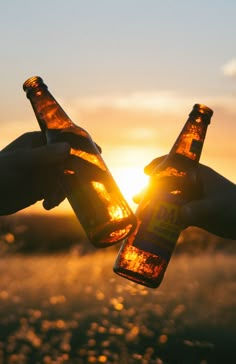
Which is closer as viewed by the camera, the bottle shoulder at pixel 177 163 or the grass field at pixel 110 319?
the bottle shoulder at pixel 177 163

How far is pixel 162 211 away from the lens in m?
3.26

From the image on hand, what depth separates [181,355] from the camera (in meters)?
20.6

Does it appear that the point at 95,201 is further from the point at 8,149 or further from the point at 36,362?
the point at 36,362

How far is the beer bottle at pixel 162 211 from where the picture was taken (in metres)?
3.21

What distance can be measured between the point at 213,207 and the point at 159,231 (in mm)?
369

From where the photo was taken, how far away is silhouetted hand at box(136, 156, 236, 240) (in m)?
2.93

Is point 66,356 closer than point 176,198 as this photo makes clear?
No

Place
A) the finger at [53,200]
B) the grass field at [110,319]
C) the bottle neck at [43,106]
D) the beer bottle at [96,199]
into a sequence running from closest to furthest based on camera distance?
the beer bottle at [96,199] → the finger at [53,200] → the bottle neck at [43,106] → the grass field at [110,319]

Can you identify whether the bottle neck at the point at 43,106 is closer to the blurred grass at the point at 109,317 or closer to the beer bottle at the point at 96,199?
the beer bottle at the point at 96,199

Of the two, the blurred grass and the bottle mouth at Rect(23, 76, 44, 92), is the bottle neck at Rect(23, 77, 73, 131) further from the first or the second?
the blurred grass

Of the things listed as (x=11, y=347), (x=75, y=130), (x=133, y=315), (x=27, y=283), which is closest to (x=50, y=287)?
(x=27, y=283)

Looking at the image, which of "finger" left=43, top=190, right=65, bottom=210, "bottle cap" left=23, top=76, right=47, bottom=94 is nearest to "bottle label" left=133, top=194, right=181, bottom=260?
"finger" left=43, top=190, right=65, bottom=210

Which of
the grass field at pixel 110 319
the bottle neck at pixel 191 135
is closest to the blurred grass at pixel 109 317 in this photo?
the grass field at pixel 110 319

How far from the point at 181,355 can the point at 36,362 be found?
423 centimetres
